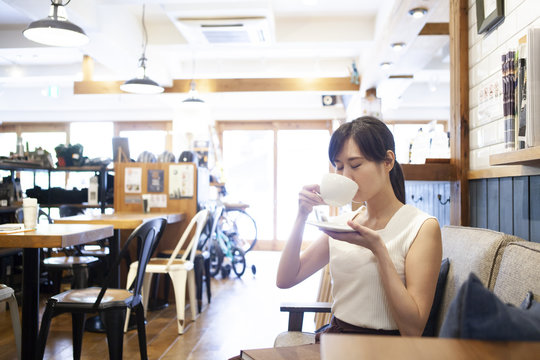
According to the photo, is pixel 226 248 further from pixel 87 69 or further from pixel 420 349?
pixel 420 349

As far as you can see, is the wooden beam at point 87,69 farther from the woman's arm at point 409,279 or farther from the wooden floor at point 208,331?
the woman's arm at point 409,279

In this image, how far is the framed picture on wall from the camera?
66.1 inches

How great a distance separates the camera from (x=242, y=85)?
6223mm

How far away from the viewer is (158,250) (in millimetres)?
4312

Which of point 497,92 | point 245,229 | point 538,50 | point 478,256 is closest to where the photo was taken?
point 538,50

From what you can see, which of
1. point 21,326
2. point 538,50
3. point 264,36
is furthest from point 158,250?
point 538,50

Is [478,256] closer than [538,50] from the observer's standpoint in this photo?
No

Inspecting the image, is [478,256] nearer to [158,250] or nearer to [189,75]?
[158,250]

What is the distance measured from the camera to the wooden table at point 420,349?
0.54 metres

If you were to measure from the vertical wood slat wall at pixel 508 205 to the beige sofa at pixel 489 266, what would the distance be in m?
0.20

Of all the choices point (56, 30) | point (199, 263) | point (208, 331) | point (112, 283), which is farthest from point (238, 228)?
point (56, 30)

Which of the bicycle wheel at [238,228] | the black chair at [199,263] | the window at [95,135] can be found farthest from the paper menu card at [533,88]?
the window at [95,135]

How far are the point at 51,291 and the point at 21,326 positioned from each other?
96.2 inches

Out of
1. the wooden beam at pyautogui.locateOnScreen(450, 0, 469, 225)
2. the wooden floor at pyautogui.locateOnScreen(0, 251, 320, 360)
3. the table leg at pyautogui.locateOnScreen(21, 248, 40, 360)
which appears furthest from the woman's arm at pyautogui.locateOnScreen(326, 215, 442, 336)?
the wooden floor at pyautogui.locateOnScreen(0, 251, 320, 360)
